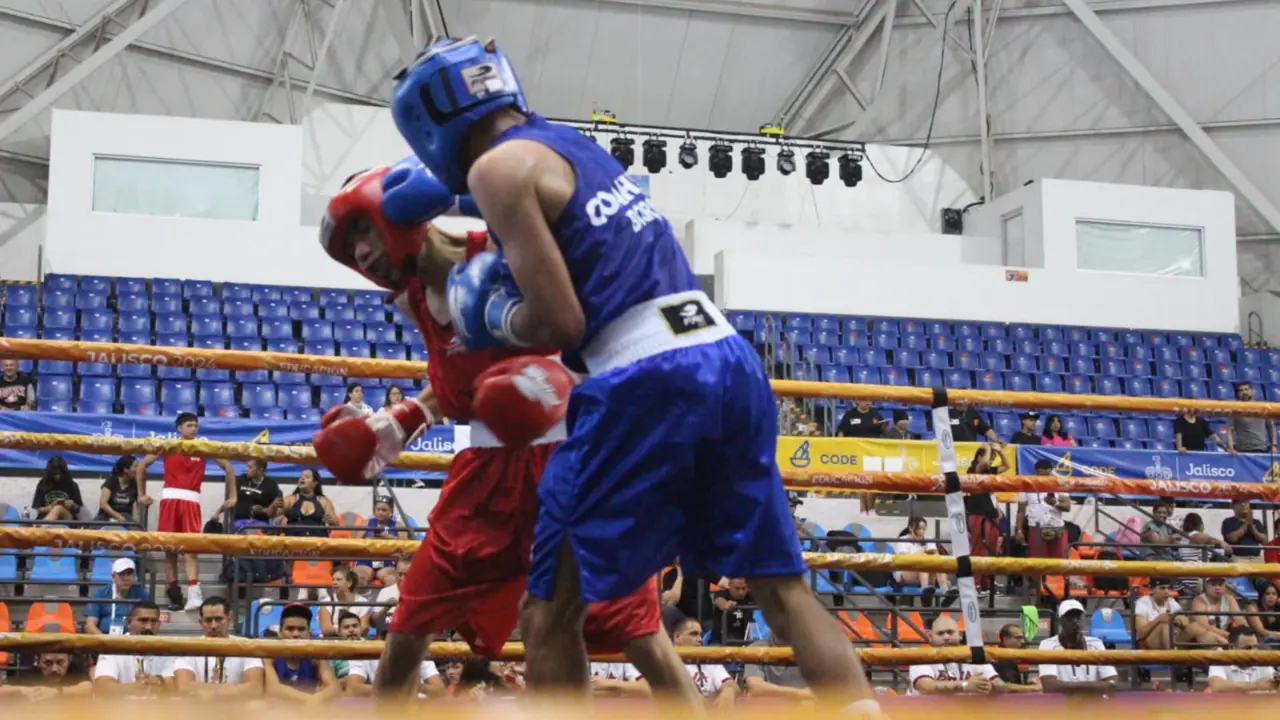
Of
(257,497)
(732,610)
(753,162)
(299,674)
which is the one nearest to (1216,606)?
(732,610)

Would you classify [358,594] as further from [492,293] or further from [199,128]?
[199,128]

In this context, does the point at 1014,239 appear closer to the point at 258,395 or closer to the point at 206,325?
the point at 258,395

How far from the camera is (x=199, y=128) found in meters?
14.1

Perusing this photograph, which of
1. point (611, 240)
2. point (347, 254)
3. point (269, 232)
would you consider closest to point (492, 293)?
point (611, 240)

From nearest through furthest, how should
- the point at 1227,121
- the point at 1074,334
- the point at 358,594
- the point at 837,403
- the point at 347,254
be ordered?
the point at 347,254 < the point at 358,594 < the point at 837,403 < the point at 1074,334 < the point at 1227,121

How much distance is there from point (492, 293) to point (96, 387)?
1015cm

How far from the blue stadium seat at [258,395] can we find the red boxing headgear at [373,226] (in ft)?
30.7

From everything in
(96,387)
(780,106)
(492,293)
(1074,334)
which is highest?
(780,106)

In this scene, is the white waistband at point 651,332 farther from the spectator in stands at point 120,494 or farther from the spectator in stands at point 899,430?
the spectator in stands at point 899,430

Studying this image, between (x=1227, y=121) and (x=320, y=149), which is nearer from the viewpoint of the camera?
(x=320, y=149)

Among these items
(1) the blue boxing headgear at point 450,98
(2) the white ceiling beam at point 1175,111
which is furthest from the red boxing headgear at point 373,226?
(2) the white ceiling beam at point 1175,111

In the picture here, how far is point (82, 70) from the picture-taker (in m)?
14.4

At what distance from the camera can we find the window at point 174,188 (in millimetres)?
13859

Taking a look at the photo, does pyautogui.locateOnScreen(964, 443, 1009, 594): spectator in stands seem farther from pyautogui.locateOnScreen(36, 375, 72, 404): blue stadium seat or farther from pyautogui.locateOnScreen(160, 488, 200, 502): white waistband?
pyautogui.locateOnScreen(36, 375, 72, 404): blue stadium seat
